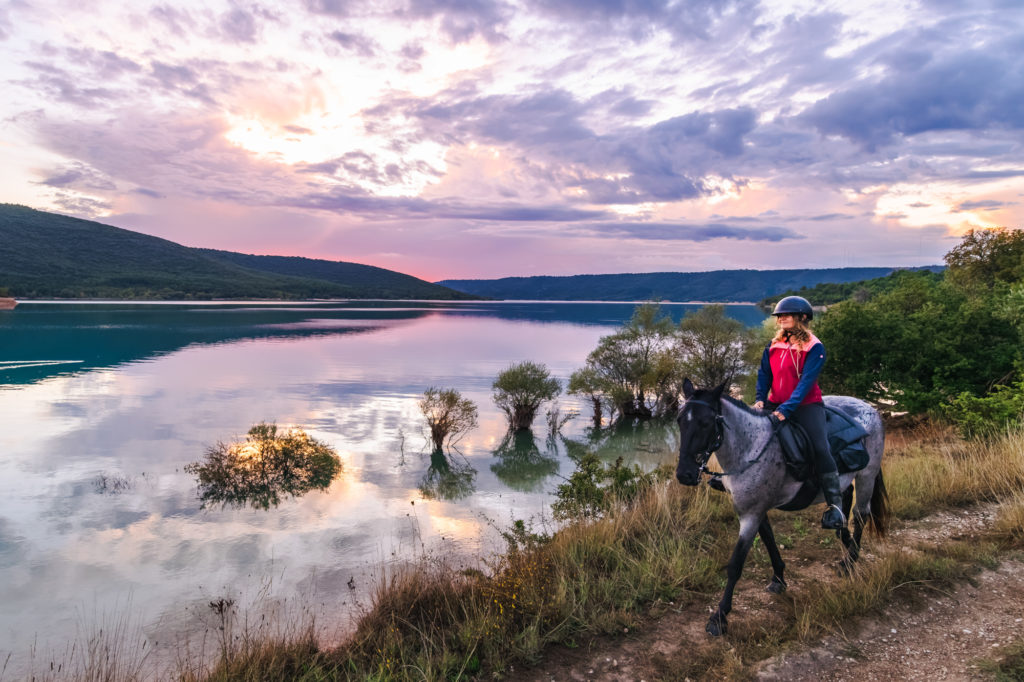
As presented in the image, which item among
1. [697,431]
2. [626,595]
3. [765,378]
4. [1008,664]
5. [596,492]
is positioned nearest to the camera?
[1008,664]

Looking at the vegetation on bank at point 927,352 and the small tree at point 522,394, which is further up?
the vegetation on bank at point 927,352

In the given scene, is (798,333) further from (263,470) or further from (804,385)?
(263,470)

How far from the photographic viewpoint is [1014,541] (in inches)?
292

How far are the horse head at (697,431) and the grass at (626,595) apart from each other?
2.01 metres

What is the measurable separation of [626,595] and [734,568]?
160 cm

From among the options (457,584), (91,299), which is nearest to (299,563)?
(457,584)

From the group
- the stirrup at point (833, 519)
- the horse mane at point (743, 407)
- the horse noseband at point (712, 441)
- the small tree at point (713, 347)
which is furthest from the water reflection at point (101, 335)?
the horse noseband at point (712, 441)

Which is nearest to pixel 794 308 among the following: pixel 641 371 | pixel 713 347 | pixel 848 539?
pixel 848 539

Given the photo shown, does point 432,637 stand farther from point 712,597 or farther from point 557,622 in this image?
point 712,597

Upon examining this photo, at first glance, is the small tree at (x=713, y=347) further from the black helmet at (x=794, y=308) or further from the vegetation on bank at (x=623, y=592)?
the black helmet at (x=794, y=308)

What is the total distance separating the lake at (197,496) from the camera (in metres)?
11.8

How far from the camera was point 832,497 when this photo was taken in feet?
20.2

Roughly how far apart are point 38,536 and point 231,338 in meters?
65.8

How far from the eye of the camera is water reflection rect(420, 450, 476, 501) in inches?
777
